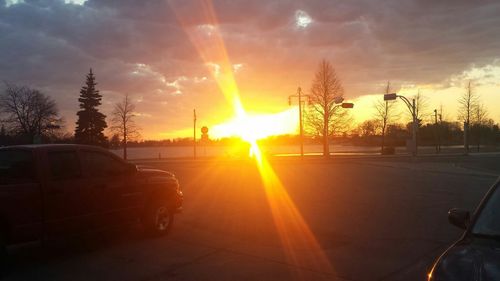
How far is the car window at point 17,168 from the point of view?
7105 mm

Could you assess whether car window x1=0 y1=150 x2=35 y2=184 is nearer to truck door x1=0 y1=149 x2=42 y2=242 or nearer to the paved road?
truck door x1=0 y1=149 x2=42 y2=242

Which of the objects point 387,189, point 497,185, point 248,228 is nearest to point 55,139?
point 387,189

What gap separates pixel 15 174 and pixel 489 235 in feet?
20.5

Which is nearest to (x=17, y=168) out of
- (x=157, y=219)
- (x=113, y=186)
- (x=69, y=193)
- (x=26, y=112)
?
(x=69, y=193)

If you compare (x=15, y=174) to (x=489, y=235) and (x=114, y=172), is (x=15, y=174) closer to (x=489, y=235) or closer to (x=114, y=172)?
(x=114, y=172)

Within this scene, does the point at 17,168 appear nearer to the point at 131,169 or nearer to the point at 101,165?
the point at 101,165

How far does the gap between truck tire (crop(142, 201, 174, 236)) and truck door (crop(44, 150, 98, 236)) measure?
1421 millimetres

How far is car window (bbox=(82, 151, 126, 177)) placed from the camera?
8094 millimetres

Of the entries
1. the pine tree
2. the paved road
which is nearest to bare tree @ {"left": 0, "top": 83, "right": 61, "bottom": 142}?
the pine tree

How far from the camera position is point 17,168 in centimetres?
723

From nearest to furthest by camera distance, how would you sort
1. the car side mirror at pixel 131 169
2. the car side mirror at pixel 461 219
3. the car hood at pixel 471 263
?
1. the car hood at pixel 471 263
2. the car side mirror at pixel 461 219
3. the car side mirror at pixel 131 169

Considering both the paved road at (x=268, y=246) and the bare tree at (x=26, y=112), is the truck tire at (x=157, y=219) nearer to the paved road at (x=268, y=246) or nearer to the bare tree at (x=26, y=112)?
the paved road at (x=268, y=246)

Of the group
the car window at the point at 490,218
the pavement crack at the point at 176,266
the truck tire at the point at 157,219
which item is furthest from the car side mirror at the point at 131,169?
the car window at the point at 490,218

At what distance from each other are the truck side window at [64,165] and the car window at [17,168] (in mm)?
299
